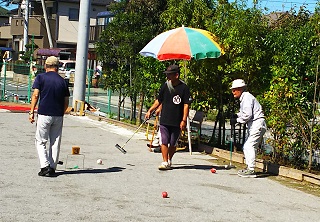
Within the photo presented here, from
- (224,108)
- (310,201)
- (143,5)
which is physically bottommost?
(310,201)

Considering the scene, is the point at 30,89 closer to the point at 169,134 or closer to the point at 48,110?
the point at 169,134

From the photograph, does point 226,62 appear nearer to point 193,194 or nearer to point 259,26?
point 259,26

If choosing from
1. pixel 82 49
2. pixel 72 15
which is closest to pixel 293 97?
pixel 82 49

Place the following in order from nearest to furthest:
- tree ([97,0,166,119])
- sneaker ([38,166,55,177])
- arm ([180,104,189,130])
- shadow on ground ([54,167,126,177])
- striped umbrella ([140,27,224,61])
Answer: sneaker ([38,166,55,177]), shadow on ground ([54,167,126,177]), arm ([180,104,189,130]), striped umbrella ([140,27,224,61]), tree ([97,0,166,119])

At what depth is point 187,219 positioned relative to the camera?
7465 mm

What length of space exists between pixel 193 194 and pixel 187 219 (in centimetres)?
158

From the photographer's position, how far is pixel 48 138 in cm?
984

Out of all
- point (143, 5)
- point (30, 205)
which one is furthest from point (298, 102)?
point (143, 5)

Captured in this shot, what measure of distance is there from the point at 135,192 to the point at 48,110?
1.96 meters

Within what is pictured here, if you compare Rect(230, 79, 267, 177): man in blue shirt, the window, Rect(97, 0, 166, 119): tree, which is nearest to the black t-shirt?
Rect(230, 79, 267, 177): man in blue shirt

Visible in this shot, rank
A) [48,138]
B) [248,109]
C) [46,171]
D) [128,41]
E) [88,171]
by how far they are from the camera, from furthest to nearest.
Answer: [128,41] → [248,109] → [88,171] → [48,138] → [46,171]

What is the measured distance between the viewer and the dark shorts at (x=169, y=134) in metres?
11.1

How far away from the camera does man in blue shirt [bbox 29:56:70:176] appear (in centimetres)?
964

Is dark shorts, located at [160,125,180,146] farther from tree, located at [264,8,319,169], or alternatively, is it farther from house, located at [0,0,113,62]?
house, located at [0,0,113,62]
